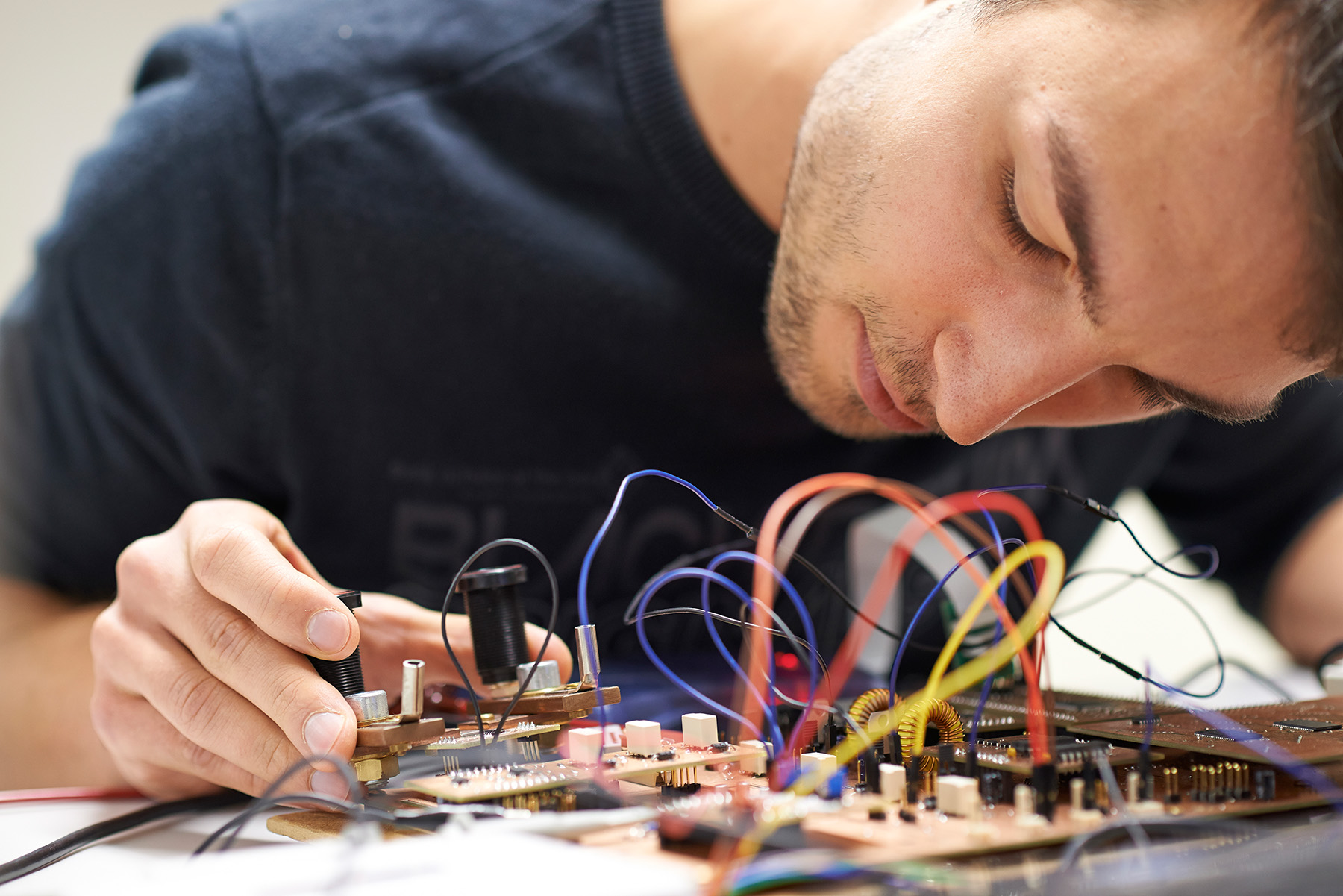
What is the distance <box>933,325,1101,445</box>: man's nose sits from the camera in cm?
84

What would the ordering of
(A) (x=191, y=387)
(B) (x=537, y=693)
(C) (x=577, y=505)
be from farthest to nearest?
1. (C) (x=577, y=505)
2. (A) (x=191, y=387)
3. (B) (x=537, y=693)

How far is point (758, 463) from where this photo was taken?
1.57 meters

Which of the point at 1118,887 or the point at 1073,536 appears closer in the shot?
the point at 1118,887

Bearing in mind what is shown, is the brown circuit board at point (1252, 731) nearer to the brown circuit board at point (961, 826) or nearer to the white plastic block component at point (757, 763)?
the brown circuit board at point (961, 826)

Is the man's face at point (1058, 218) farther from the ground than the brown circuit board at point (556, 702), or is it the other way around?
the man's face at point (1058, 218)

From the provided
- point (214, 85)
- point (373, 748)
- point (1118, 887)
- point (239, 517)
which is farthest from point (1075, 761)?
point (214, 85)

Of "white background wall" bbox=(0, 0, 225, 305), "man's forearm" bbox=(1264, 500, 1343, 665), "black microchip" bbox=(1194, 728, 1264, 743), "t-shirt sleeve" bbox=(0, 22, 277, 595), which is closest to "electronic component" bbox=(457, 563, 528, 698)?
"black microchip" bbox=(1194, 728, 1264, 743)

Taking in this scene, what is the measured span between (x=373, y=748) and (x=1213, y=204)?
0.74 m

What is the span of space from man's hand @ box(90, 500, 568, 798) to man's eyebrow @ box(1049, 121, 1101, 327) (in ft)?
1.91

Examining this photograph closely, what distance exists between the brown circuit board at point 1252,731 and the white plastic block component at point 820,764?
0.24 m

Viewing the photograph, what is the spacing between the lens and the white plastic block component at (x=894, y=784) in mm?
701

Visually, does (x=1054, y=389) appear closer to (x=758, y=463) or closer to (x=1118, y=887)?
(x=1118, y=887)

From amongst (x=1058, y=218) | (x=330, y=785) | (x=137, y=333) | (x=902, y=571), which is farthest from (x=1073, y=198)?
(x=137, y=333)

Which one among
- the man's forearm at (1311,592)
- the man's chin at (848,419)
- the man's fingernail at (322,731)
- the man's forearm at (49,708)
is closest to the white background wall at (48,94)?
the man's forearm at (49,708)
